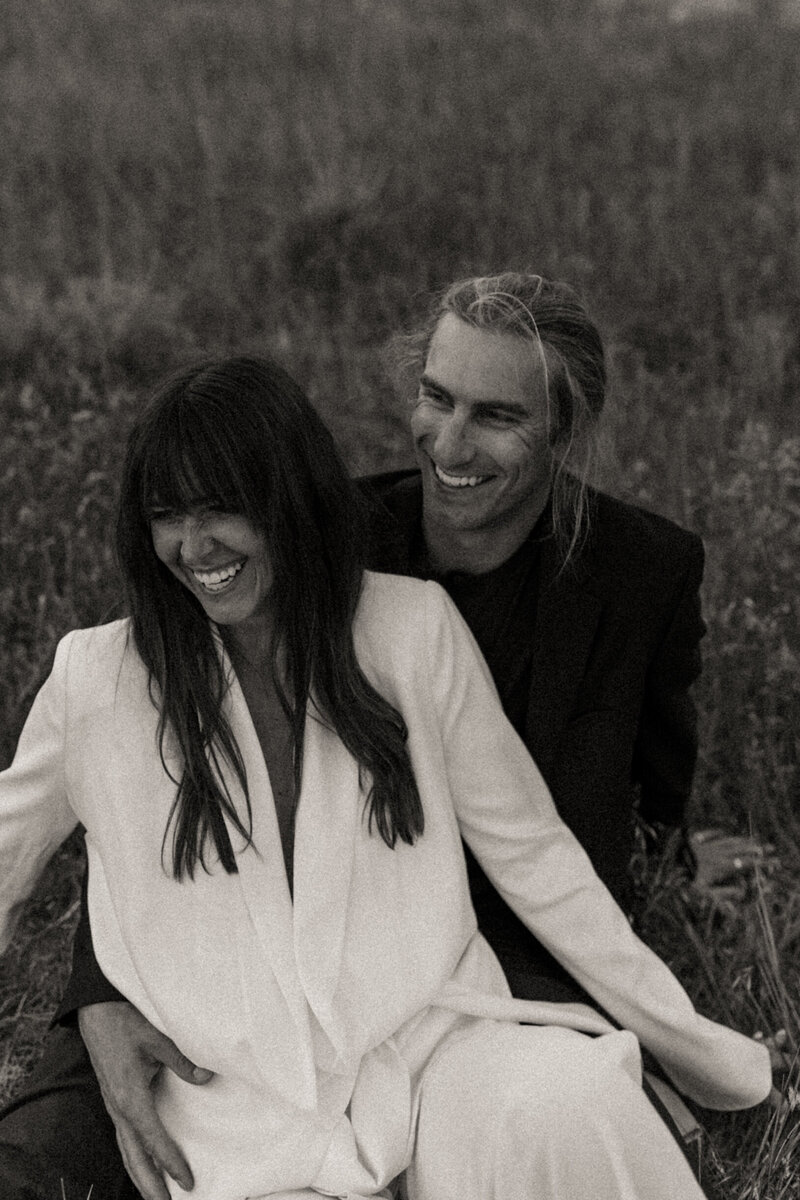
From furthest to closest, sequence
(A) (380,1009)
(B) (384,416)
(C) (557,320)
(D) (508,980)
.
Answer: (B) (384,416), (C) (557,320), (D) (508,980), (A) (380,1009)

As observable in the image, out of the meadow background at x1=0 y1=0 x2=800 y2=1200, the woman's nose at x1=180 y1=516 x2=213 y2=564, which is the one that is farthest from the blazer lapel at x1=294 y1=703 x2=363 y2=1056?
the meadow background at x1=0 y1=0 x2=800 y2=1200

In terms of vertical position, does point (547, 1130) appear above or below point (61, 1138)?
above

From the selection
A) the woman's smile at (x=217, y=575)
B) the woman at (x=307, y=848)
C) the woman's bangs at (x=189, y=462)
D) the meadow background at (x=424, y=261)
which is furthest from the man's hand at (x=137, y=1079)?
the woman's bangs at (x=189, y=462)

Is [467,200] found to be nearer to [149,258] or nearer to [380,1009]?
[149,258]

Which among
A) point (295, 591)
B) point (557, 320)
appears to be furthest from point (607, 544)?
point (295, 591)

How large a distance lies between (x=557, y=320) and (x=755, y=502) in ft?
5.94

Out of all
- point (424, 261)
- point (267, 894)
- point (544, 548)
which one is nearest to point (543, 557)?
point (544, 548)

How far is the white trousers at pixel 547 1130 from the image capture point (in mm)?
2469

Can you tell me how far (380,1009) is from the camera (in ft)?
8.84

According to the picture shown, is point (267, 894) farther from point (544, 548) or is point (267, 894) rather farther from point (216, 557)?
point (544, 548)

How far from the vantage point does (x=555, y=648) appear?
3.21 m

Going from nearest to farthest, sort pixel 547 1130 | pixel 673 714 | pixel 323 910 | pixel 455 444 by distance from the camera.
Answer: pixel 547 1130
pixel 323 910
pixel 455 444
pixel 673 714

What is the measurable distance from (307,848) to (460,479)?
858 mm

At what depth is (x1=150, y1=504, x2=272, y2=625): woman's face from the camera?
2600 mm
